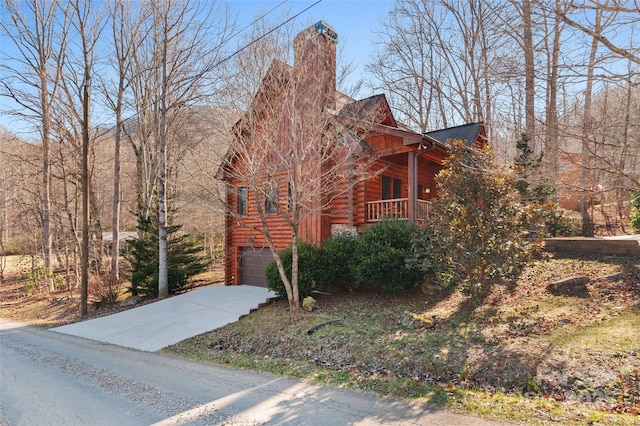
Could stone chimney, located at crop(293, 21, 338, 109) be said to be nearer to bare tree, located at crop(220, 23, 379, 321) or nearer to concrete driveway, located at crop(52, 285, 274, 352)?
bare tree, located at crop(220, 23, 379, 321)

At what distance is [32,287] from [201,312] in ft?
43.0

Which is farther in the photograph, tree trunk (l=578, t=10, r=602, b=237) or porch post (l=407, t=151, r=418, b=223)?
porch post (l=407, t=151, r=418, b=223)

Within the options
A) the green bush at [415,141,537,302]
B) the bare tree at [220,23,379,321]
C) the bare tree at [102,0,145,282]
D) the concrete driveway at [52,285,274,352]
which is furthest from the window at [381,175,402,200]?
the bare tree at [102,0,145,282]

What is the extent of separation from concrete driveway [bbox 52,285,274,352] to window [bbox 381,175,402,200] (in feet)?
16.6

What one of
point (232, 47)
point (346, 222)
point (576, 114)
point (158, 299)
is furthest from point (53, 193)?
point (576, 114)

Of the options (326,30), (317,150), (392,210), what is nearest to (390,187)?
(392,210)

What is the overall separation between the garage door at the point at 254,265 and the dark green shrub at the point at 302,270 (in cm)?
306

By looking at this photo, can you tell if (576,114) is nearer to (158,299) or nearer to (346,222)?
(346,222)

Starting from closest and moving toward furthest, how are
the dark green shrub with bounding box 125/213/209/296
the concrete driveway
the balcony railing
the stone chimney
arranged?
the stone chimney, the concrete driveway, the balcony railing, the dark green shrub with bounding box 125/213/209/296

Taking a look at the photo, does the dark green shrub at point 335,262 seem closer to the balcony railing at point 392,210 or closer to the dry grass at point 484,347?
the dry grass at point 484,347

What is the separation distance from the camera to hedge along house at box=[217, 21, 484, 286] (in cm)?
849

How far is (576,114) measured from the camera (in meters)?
6.19

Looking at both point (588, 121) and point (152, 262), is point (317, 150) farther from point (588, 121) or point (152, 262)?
point (152, 262)

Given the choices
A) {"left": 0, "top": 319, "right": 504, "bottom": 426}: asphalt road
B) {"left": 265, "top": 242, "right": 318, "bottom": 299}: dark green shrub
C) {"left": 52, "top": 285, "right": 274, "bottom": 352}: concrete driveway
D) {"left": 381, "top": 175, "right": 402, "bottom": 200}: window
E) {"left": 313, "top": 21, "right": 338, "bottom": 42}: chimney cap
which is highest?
{"left": 313, "top": 21, "right": 338, "bottom": 42}: chimney cap
